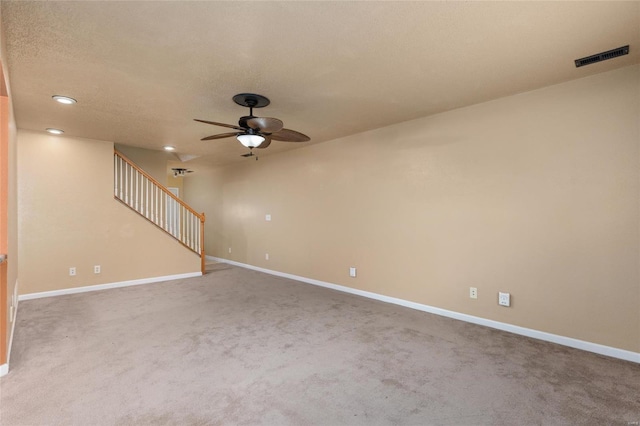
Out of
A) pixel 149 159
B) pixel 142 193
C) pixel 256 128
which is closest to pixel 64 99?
pixel 256 128

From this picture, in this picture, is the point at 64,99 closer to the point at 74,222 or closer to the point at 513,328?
the point at 74,222

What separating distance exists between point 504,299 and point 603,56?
A: 2303 mm

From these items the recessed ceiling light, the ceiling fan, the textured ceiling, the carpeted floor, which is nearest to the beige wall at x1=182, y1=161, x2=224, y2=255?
the recessed ceiling light

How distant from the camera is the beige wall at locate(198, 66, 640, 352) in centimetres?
263

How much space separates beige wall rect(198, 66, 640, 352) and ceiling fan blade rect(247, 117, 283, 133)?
1992mm

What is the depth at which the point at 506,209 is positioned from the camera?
3.22 m

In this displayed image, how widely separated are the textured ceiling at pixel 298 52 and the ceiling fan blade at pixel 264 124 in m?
0.38

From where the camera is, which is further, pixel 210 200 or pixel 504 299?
pixel 210 200

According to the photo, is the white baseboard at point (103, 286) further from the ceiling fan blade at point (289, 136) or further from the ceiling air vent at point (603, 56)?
the ceiling air vent at point (603, 56)

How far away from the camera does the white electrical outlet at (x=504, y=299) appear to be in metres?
3.19

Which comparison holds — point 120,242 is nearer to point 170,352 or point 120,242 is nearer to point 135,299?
point 135,299

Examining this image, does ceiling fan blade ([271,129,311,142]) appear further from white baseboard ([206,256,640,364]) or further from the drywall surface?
the drywall surface

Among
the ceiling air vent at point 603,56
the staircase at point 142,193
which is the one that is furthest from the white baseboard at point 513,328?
the staircase at point 142,193

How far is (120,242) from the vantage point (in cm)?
516
